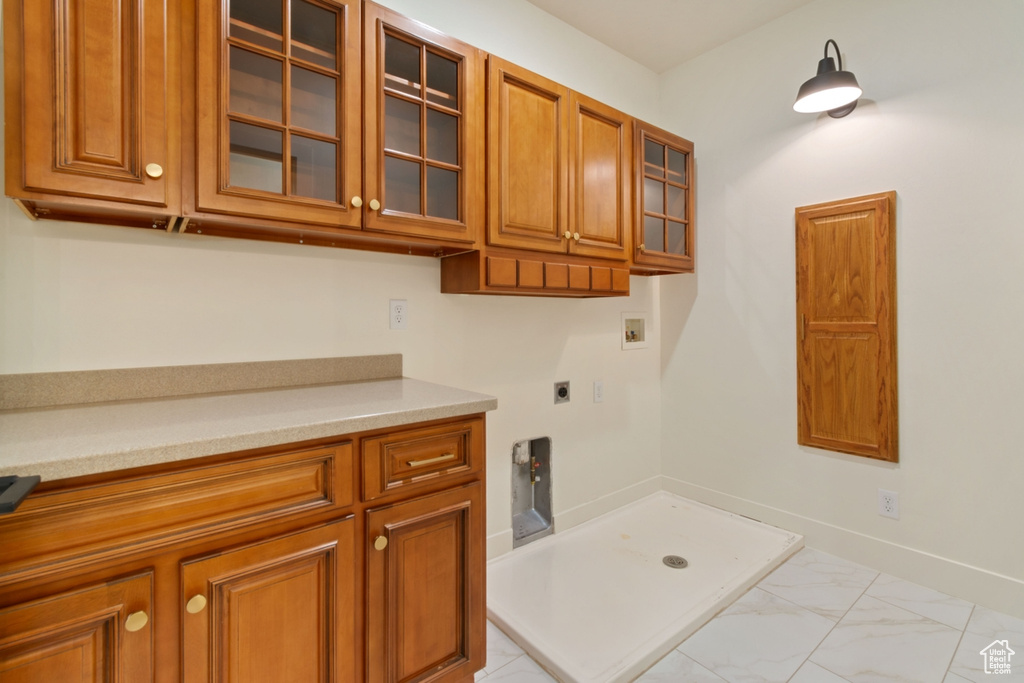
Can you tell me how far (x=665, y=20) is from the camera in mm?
2438

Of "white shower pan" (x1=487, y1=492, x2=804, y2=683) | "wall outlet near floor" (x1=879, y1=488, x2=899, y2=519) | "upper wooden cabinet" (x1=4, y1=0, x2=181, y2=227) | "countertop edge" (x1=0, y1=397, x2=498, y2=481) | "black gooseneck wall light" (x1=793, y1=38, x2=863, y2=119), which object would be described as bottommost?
"white shower pan" (x1=487, y1=492, x2=804, y2=683)

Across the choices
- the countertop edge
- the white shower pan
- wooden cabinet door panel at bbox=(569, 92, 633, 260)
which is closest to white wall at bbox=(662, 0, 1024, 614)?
the white shower pan

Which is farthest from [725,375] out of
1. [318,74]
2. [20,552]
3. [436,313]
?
[20,552]

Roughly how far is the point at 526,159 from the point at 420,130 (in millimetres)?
461

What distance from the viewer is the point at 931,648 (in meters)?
1.63

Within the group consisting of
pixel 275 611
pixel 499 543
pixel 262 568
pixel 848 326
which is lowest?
pixel 499 543

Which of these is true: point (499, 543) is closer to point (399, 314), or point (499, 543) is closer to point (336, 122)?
point (399, 314)

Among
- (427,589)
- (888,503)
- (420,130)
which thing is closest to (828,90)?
(420,130)

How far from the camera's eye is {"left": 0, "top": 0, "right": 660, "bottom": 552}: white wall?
4.18 ft

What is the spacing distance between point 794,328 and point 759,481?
866 millimetres

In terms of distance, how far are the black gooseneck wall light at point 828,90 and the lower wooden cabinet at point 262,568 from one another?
6.68ft

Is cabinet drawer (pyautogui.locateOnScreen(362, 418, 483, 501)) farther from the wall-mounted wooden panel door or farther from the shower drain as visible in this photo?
the wall-mounted wooden panel door

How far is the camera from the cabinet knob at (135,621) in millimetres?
885

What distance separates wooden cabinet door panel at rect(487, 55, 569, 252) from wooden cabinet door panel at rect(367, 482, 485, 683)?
975mm
